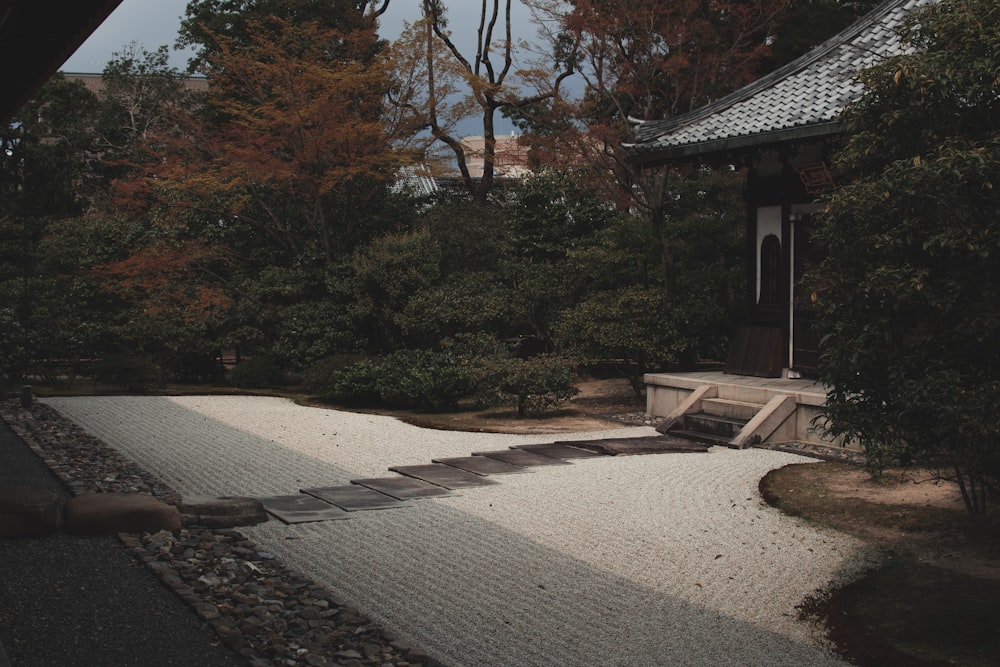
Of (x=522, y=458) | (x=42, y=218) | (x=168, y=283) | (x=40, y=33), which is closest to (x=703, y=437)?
(x=522, y=458)

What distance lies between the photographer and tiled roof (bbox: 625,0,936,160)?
9.62 meters

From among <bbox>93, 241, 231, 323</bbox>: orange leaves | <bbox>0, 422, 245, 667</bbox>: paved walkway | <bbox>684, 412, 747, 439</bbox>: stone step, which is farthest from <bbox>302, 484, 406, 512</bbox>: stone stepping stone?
<bbox>93, 241, 231, 323</bbox>: orange leaves

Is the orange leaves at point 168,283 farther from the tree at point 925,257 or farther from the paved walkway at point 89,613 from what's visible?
the tree at point 925,257

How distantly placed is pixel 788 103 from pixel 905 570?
5947 mm

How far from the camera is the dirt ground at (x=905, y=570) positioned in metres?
4.46

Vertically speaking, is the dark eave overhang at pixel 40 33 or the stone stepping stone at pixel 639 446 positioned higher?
the dark eave overhang at pixel 40 33

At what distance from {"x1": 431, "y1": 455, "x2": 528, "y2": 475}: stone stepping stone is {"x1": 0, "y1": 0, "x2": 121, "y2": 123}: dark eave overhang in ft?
15.8

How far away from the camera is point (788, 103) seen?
10.1 meters

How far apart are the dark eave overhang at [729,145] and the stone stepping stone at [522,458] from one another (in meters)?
3.78

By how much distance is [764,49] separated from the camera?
1545cm

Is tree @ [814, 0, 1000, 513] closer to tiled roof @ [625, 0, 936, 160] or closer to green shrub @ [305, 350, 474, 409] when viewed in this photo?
tiled roof @ [625, 0, 936, 160]

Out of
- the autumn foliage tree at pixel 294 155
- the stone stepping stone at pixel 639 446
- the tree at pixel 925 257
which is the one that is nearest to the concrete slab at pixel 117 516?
the tree at pixel 925 257

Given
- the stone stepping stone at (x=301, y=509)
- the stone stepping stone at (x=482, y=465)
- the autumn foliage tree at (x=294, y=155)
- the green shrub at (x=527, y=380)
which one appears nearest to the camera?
the stone stepping stone at (x=301, y=509)

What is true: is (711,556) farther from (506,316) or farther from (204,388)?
(204,388)
